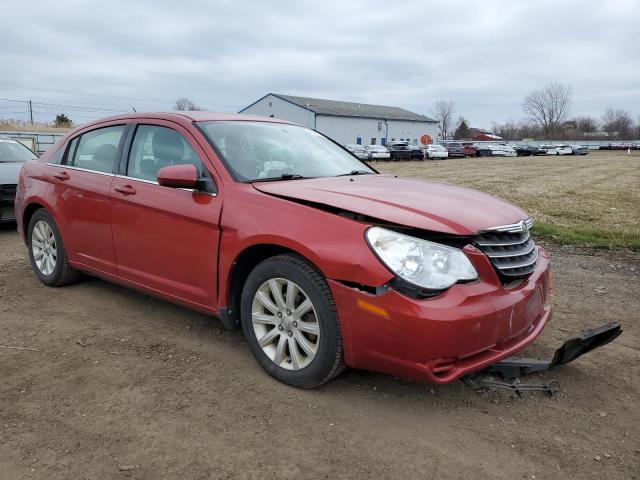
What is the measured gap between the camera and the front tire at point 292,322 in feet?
9.42

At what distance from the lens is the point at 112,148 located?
4.38 metres

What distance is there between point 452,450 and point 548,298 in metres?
1.36

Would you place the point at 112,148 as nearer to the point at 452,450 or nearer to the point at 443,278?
the point at 443,278

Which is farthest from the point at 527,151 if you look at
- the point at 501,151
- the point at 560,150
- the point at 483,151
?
the point at 483,151

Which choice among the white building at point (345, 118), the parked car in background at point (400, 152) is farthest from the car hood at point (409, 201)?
the white building at point (345, 118)

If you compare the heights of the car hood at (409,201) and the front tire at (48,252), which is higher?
the car hood at (409,201)

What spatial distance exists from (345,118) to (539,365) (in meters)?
67.3

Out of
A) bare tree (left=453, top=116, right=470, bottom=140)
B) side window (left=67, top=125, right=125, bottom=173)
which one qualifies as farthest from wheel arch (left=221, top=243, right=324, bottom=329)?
bare tree (left=453, top=116, right=470, bottom=140)

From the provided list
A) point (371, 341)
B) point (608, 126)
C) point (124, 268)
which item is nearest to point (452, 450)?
point (371, 341)

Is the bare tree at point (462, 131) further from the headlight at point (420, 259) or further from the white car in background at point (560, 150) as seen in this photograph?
the headlight at point (420, 259)

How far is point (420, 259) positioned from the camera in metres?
2.69

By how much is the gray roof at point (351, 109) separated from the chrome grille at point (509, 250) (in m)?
62.4

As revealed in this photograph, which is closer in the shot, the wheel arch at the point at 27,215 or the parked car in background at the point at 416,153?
the wheel arch at the point at 27,215

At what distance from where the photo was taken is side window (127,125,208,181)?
3.81m
